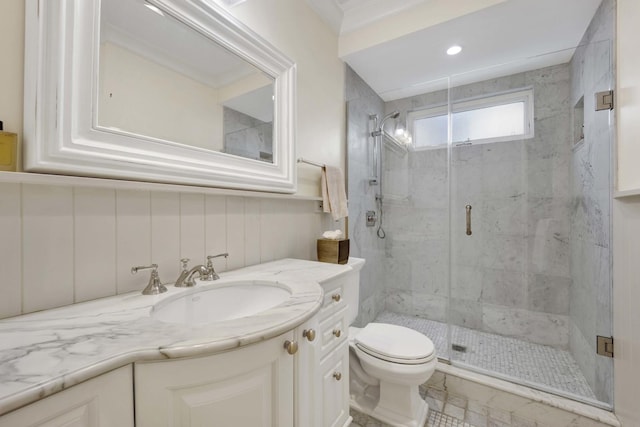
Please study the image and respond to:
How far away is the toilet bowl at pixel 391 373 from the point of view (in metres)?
1.38

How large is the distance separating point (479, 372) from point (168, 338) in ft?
6.35

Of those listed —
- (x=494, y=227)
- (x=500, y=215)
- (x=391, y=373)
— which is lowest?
(x=391, y=373)

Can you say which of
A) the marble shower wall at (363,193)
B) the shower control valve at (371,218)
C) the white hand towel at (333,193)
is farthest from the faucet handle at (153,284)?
the shower control valve at (371,218)

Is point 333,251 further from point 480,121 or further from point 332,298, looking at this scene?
point 480,121

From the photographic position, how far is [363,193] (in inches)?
94.5

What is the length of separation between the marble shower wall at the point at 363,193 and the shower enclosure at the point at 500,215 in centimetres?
2

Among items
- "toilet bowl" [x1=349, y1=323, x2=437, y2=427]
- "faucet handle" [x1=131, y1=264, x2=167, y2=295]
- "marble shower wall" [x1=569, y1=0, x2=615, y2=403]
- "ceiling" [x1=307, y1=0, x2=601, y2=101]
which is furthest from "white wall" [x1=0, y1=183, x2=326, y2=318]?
"marble shower wall" [x1=569, y1=0, x2=615, y2=403]

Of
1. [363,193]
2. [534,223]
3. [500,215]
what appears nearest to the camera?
[534,223]

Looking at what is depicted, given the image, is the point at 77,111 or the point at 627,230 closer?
the point at 77,111

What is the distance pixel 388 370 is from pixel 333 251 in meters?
0.68

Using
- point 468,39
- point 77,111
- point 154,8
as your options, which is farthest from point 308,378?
point 468,39

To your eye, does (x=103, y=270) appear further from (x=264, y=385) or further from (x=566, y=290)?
(x=566, y=290)

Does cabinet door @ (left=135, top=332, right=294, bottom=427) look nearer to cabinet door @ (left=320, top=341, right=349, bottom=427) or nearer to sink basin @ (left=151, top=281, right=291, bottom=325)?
sink basin @ (left=151, top=281, right=291, bottom=325)

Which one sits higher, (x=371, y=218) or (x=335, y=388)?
(x=371, y=218)
